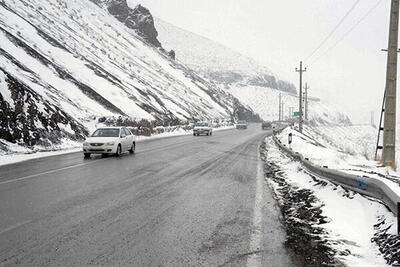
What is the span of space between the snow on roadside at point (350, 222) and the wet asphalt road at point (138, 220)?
2.47ft

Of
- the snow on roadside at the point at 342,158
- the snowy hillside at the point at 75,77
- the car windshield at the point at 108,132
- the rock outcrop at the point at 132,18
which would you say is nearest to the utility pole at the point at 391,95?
the snow on roadside at the point at 342,158

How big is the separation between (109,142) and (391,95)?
1136 cm

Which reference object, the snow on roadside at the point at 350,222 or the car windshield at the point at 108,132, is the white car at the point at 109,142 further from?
the snow on roadside at the point at 350,222

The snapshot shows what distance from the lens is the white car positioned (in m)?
17.0

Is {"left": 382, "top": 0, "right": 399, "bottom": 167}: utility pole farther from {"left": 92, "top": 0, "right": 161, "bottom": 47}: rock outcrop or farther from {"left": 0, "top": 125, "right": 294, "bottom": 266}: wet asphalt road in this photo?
{"left": 92, "top": 0, "right": 161, "bottom": 47}: rock outcrop

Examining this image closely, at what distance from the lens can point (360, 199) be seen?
7250 millimetres

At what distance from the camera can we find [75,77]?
40438mm

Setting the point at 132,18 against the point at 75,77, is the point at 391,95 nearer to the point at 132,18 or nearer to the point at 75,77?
the point at 75,77

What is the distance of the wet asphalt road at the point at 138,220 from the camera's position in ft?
15.1

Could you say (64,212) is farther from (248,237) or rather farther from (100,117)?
(100,117)

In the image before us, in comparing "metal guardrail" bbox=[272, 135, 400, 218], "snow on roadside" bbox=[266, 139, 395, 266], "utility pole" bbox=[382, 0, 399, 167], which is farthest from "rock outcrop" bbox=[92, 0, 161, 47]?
"snow on roadside" bbox=[266, 139, 395, 266]

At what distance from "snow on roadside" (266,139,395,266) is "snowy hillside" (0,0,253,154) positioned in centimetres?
1662

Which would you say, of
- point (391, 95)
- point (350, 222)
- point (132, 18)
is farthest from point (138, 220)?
point (132, 18)

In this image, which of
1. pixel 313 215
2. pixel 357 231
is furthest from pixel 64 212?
pixel 357 231
